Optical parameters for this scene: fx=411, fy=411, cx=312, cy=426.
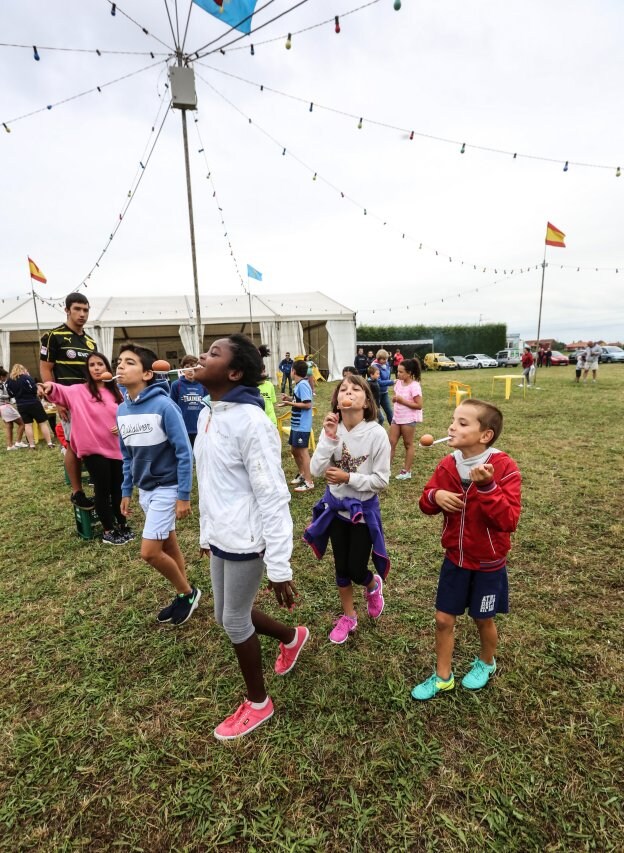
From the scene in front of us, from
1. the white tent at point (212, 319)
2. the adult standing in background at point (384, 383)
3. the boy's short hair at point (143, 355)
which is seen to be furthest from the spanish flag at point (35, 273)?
the boy's short hair at point (143, 355)

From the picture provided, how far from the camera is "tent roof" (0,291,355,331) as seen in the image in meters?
16.8

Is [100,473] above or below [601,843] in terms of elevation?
above

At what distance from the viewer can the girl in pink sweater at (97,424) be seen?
4.01 metres

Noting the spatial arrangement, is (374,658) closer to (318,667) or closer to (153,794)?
(318,667)

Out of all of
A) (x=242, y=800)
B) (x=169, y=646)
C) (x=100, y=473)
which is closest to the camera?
(x=242, y=800)

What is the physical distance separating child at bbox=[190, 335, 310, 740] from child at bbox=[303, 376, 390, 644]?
0.70 meters

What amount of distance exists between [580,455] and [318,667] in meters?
6.26

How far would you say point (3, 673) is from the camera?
266cm

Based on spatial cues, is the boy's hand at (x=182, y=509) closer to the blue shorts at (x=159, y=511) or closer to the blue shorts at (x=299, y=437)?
the blue shorts at (x=159, y=511)

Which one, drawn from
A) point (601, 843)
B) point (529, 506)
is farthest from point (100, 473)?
point (529, 506)

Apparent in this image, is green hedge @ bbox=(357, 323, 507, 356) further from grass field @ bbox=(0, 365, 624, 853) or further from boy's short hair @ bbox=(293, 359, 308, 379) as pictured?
grass field @ bbox=(0, 365, 624, 853)

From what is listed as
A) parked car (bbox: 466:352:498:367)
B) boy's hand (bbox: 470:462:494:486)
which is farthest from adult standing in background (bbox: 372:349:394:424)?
parked car (bbox: 466:352:498:367)

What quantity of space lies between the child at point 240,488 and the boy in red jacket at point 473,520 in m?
0.81

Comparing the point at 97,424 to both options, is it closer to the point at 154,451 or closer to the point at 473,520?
the point at 154,451
